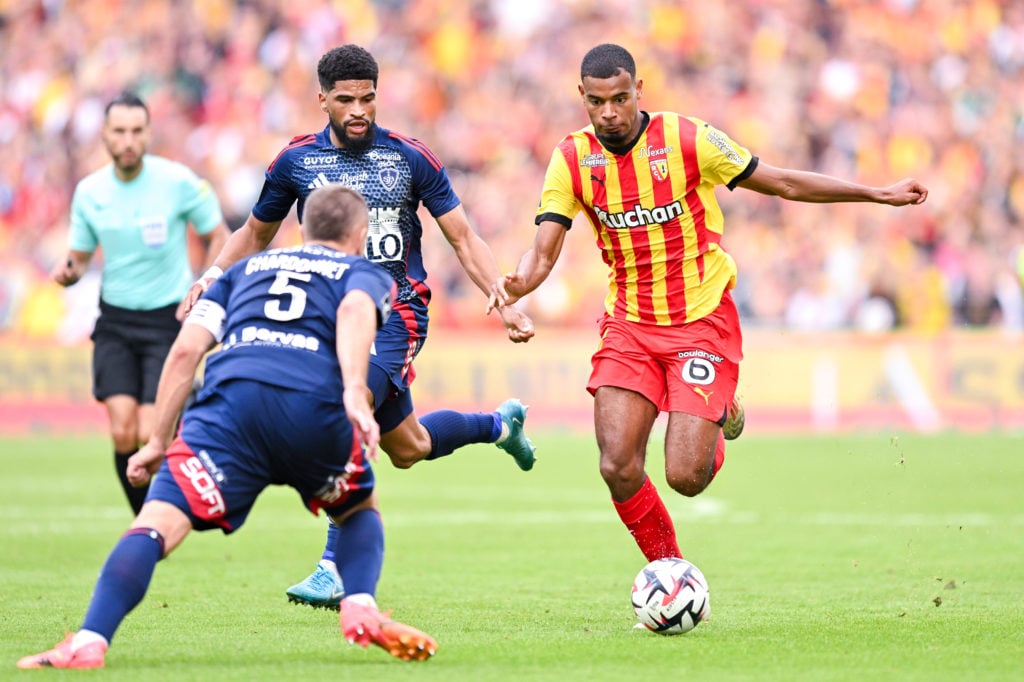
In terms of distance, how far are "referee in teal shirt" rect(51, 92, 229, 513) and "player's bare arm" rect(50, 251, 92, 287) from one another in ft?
0.08

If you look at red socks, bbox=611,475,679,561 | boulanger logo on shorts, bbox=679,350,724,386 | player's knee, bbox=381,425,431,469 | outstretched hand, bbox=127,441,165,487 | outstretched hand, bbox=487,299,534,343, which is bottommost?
red socks, bbox=611,475,679,561

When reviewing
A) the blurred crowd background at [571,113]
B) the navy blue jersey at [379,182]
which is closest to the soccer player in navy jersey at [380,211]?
the navy blue jersey at [379,182]

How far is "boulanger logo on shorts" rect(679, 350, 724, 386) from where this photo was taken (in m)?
7.95

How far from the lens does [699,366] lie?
7992 mm

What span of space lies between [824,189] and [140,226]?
16.0ft

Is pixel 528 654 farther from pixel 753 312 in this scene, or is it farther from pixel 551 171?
pixel 753 312

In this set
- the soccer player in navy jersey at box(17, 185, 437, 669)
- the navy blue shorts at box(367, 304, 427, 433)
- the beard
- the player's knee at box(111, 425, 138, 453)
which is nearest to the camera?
the soccer player in navy jersey at box(17, 185, 437, 669)

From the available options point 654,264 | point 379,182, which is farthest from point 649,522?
point 379,182

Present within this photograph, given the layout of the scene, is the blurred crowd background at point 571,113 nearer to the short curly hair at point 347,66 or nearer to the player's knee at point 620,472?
the player's knee at point 620,472

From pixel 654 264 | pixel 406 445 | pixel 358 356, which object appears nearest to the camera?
pixel 358 356

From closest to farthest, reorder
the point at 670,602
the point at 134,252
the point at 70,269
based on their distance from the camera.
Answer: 1. the point at 670,602
2. the point at 70,269
3. the point at 134,252

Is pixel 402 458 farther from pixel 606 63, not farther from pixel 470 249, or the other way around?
pixel 606 63

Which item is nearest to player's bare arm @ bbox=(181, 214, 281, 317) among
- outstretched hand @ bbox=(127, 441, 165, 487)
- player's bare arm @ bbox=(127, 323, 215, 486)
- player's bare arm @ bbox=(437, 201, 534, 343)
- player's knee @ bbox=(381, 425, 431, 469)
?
player's bare arm @ bbox=(437, 201, 534, 343)

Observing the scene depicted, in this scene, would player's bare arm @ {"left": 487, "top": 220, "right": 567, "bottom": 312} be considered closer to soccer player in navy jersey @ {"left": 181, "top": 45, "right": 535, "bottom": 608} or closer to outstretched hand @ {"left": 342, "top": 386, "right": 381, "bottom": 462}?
soccer player in navy jersey @ {"left": 181, "top": 45, "right": 535, "bottom": 608}
